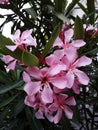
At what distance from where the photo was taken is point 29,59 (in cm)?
53

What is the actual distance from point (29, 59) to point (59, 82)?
0.24ft

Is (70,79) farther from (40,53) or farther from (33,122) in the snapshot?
(33,122)

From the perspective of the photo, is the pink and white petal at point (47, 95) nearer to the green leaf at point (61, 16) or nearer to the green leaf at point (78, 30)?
the green leaf at point (78, 30)

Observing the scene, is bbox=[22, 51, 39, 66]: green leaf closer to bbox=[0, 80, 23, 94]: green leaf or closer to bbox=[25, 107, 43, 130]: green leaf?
bbox=[0, 80, 23, 94]: green leaf

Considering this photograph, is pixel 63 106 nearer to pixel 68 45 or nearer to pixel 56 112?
pixel 56 112

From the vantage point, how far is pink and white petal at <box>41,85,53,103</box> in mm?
537

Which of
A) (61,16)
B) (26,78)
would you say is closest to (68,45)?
(26,78)

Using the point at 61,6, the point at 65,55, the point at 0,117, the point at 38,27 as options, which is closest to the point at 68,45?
the point at 65,55

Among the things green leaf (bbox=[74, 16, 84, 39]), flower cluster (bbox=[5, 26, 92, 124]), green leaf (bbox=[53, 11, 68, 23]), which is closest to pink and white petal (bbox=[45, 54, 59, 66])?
flower cluster (bbox=[5, 26, 92, 124])

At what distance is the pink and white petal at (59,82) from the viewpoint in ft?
1.73

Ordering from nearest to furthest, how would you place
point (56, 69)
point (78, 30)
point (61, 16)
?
point (56, 69), point (78, 30), point (61, 16)

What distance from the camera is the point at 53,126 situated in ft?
3.34

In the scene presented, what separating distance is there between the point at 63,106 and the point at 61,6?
0.36m

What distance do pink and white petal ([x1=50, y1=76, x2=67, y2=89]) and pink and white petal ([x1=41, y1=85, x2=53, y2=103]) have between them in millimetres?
16
